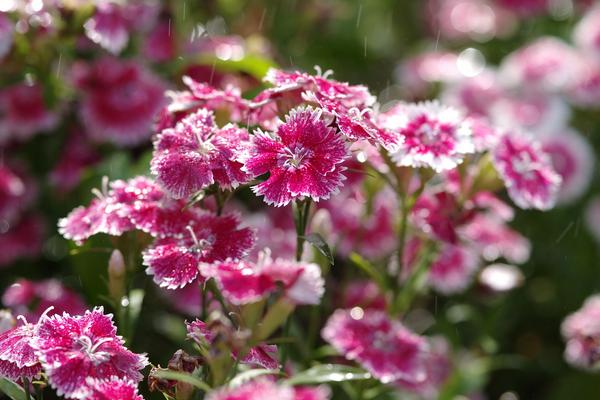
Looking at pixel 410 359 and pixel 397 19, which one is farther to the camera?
pixel 397 19

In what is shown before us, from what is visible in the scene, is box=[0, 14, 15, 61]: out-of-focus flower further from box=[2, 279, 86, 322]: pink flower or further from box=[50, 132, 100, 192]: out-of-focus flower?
box=[2, 279, 86, 322]: pink flower

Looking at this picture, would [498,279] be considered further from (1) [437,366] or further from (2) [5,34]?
(2) [5,34]

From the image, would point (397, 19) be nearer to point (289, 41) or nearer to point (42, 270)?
point (289, 41)

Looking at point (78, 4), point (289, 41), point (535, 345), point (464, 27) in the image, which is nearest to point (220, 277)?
point (78, 4)

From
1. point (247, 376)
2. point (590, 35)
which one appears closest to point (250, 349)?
point (247, 376)

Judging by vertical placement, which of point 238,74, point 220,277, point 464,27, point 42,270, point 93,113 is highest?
point 464,27

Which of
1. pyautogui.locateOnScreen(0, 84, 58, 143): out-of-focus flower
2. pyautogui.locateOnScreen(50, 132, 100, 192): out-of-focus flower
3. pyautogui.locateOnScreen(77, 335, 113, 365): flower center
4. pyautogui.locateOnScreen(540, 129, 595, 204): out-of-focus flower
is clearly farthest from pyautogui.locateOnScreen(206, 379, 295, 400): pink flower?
pyautogui.locateOnScreen(540, 129, 595, 204): out-of-focus flower
